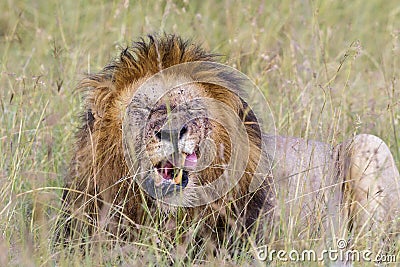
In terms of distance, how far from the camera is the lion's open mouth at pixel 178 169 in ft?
10.6

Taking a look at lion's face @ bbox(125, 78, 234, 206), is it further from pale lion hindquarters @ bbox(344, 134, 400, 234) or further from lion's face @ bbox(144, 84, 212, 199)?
pale lion hindquarters @ bbox(344, 134, 400, 234)

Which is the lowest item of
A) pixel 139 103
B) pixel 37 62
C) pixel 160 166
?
pixel 160 166

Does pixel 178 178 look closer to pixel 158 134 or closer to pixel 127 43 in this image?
pixel 158 134

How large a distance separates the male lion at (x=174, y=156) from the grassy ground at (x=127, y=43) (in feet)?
0.66

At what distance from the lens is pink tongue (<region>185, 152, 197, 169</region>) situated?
128 inches

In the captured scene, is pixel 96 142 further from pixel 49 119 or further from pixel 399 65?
pixel 399 65

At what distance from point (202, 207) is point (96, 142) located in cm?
55

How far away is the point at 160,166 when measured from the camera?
10.8 feet

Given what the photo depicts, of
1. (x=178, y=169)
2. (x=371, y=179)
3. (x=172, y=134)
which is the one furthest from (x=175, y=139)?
(x=371, y=179)

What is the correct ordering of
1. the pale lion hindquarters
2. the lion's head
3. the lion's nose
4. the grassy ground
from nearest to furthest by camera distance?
the lion's nose < the lion's head < the grassy ground < the pale lion hindquarters

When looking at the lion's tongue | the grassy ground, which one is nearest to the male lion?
the lion's tongue

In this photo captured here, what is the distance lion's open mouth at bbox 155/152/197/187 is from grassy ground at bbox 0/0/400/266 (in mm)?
319

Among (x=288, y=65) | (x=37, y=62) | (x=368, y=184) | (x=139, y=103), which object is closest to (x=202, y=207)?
(x=139, y=103)

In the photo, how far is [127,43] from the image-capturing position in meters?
4.79
